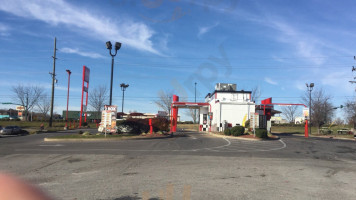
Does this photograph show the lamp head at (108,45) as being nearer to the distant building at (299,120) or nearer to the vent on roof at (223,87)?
the vent on roof at (223,87)

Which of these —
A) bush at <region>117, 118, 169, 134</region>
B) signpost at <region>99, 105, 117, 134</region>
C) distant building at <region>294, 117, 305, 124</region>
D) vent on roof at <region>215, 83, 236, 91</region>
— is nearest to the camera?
signpost at <region>99, 105, 117, 134</region>

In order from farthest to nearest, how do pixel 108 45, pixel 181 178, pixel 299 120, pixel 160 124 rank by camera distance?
pixel 299 120 → pixel 160 124 → pixel 108 45 → pixel 181 178

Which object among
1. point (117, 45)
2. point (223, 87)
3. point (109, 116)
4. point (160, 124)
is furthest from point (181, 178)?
point (223, 87)

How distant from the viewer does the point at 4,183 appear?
3.91 feet

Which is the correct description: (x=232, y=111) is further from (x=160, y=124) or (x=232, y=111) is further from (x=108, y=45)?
(x=108, y=45)

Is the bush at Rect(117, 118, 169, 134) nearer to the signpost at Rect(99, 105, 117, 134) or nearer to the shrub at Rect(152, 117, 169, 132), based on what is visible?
the shrub at Rect(152, 117, 169, 132)

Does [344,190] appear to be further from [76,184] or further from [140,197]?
[76,184]

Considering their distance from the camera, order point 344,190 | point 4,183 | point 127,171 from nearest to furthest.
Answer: point 4,183
point 344,190
point 127,171

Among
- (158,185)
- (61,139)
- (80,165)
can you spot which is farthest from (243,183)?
(61,139)

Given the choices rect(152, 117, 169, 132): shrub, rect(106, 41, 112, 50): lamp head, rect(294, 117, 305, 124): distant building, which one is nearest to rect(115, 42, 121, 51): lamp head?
rect(106, 41, 112, 50): lamp head

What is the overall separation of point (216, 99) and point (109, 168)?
2739 cm

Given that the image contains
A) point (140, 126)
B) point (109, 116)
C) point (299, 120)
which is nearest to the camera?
point (109, 116)

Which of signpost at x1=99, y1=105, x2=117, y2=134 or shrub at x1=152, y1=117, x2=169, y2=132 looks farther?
shrub at x1=152, y1=117, x2=169, y2=132

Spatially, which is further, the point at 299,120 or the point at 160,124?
the point at 299,120
